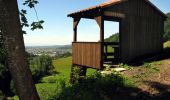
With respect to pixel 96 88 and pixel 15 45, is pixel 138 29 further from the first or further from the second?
pixel 15 45

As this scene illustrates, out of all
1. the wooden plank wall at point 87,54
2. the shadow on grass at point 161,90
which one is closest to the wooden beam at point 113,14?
the wooden plank wall at point 87,54

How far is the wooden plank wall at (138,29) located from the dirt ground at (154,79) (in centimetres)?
238

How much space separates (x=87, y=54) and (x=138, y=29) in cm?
412

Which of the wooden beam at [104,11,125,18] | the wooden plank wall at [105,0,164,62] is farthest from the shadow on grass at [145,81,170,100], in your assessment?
the wooden plank wall at [105,0,164,62]

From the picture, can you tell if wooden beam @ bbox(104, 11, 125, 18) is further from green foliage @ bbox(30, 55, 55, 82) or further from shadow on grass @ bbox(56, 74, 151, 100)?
green foliage @ bbox(30, 55, 55, 82)

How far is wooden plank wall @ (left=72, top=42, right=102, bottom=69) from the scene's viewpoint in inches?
573

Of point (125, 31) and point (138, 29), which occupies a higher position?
point (138, 29)

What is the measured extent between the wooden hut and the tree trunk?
296 inches

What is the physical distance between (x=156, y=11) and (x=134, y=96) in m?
10.7

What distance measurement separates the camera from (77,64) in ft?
55.7

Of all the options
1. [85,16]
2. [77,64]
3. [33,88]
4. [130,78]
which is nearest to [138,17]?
[85,16]

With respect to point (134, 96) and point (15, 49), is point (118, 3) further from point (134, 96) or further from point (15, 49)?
point (15, 49)

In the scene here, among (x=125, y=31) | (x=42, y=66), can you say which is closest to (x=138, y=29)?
(x=125, y=31)

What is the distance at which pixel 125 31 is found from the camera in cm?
1611
